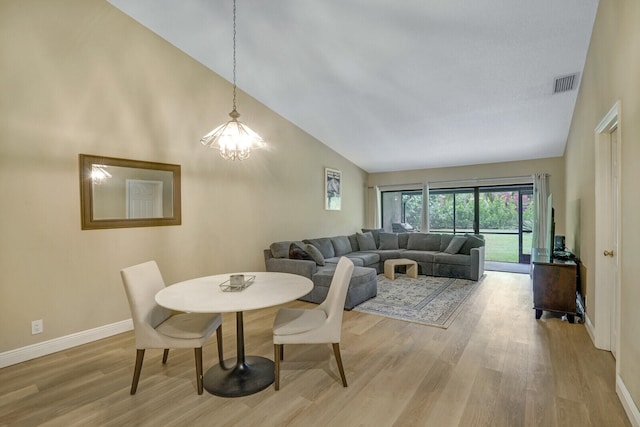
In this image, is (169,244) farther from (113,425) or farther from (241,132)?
(113,425)

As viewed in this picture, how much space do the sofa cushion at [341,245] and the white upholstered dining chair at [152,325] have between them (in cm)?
385

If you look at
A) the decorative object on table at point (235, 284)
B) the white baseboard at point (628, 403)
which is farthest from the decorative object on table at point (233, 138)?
the white baseboard at point (628, 403)

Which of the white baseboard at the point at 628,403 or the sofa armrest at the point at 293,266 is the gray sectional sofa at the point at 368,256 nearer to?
the sofa armrest at the point at 293,266

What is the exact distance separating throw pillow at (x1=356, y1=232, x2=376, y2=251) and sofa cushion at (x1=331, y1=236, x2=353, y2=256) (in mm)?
413

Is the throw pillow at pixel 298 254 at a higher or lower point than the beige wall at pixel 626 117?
lower

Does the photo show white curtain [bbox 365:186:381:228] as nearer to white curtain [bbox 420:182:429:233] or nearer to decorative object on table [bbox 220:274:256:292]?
white curtain [bbox 420:182:429:233]

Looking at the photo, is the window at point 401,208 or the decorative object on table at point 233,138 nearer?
the decorative object on table at point 233,138

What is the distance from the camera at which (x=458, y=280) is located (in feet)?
18.5

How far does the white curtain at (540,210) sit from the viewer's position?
613 centimetres

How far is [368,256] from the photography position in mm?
5945

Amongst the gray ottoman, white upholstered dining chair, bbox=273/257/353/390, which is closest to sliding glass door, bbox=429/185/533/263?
the gray ottoman

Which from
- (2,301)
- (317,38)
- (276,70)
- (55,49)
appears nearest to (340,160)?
(276,70)

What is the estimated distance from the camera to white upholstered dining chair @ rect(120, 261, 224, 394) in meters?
2.13

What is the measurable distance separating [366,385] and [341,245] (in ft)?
13.3
